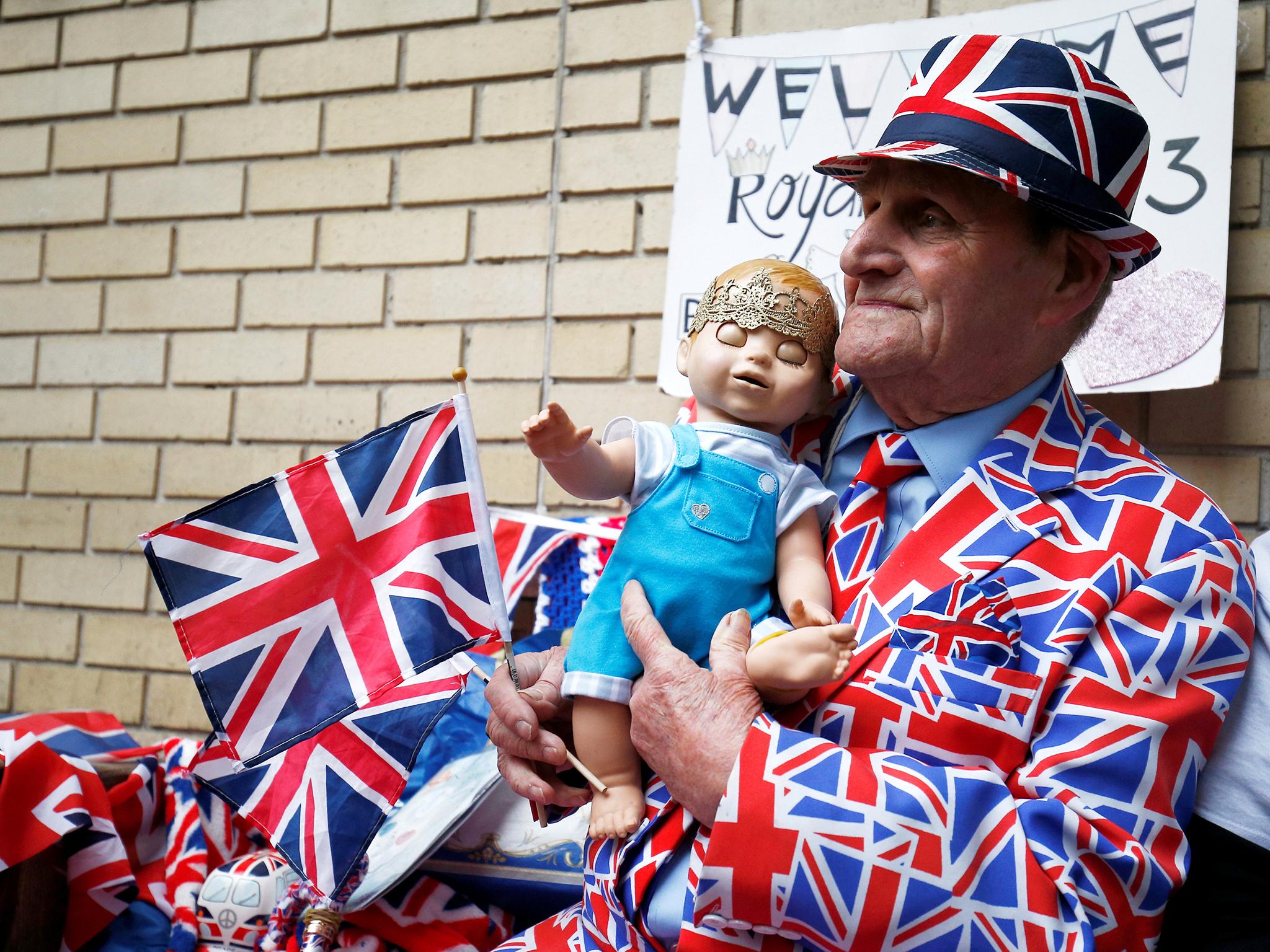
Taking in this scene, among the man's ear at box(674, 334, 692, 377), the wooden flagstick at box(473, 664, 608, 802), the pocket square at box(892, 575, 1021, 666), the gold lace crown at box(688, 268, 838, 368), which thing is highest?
the gold lace crown at box(688, 268, 838, 368)

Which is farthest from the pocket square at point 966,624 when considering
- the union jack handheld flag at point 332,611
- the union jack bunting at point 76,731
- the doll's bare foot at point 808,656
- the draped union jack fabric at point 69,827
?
the union jack bunting at point 76,731

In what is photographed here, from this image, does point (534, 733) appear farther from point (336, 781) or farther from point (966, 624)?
point (966, 624)

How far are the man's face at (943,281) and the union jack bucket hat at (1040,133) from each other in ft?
0.19

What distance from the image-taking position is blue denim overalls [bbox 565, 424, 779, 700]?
5.32 ft

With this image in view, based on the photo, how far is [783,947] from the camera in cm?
142

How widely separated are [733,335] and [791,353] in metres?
0.10

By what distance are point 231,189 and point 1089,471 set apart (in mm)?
2534

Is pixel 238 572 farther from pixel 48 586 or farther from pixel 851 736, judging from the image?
pixel 48 586

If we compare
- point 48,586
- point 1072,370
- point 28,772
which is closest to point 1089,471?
point 1072,370

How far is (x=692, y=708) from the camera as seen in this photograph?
1464mm

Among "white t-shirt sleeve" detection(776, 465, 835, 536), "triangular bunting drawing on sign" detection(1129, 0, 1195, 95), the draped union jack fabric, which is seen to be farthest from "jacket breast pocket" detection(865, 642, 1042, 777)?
the draped union jack fabric

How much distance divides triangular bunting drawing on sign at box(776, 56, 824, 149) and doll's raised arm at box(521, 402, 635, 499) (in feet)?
4.15

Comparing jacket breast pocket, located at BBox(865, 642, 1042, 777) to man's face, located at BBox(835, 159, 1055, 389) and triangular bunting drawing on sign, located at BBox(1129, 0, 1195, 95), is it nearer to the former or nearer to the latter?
man's face, located at BBox(835, 159, 1055, 389)

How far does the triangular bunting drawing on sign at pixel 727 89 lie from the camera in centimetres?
261
